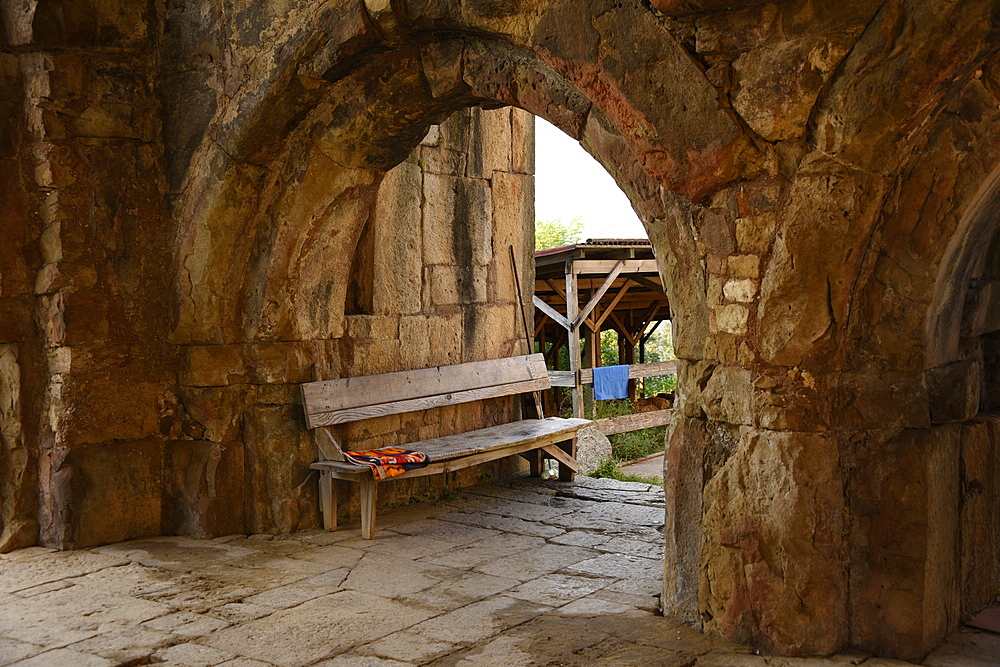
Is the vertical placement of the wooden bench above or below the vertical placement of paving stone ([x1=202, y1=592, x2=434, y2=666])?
above

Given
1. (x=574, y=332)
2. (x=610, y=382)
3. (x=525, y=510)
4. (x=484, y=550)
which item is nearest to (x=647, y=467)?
(x=610, y=382)

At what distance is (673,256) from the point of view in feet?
11.2

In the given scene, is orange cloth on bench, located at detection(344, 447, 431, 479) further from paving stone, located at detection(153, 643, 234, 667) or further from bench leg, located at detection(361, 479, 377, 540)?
paving stone, located at detection(153, 643, 234, 667)

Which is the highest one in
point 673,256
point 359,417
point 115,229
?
point 115,229

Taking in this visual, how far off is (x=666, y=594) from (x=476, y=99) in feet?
8.09

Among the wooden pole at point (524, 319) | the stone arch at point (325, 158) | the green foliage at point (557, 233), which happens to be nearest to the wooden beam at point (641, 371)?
the wooden pole at point (524, 319)

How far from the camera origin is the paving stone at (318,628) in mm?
3279

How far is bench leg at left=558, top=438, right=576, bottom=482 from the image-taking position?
6.09m

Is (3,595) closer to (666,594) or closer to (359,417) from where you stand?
(359,417)

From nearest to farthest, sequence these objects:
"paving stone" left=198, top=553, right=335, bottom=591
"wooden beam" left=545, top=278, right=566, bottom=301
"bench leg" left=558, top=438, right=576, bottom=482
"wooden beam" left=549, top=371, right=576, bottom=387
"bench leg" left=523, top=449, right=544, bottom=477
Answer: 1. "paving stone" left=198, top=553, right=335, bottom=591
2. "bench leg" left=558, top=438, right=576, bottom=482
3. "bench leg" left=523, top=449, right=544, bottom=477
4. "wooden beam" left=549, top=371, right=576, bottom=387
5. "wooden beam" left=545, top=278, right=566, bottom=301

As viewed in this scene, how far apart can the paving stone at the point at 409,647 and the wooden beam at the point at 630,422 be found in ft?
24.8

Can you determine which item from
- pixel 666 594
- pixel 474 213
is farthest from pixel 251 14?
pixel 666 594

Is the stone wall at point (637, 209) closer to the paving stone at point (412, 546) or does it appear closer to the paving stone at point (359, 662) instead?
the paving stone at point (412, 546)

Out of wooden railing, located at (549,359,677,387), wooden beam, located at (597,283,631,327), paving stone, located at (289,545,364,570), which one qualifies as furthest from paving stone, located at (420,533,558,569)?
wooden beam, located at (597,283,631,327)
